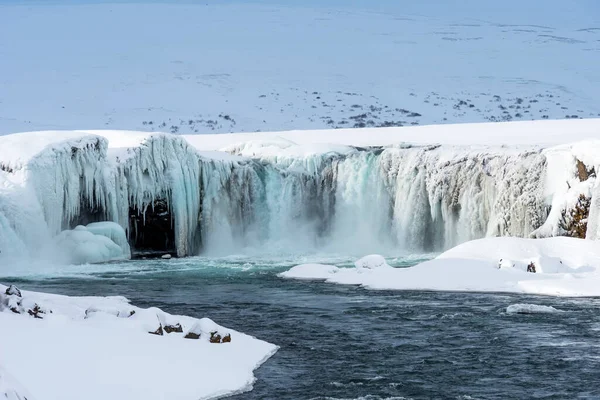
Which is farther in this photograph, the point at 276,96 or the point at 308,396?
the point at 276,96

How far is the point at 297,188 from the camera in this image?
3325 cm

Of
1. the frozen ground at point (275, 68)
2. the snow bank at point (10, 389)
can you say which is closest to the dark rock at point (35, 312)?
the snow bank at point (10, 389)

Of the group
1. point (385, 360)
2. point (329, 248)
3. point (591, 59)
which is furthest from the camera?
point (591, 59)

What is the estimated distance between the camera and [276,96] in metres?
75.8

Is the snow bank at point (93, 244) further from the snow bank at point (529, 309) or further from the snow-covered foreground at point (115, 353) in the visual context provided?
the snow bank at point (529, 309)

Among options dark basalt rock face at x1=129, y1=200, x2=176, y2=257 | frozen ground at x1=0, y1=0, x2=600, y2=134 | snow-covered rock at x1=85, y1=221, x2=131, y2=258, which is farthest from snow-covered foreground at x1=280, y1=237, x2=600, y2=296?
Result: frozen ground at x1=0, y1=0, x2=600, y2=134

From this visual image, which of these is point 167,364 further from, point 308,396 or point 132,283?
point 132,283

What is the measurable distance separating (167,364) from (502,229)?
17778mm

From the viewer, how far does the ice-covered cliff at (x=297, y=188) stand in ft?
87.8

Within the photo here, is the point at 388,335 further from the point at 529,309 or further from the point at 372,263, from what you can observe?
the point at 372,263

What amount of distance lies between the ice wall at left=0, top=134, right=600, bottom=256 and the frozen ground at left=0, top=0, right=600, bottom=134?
31.2 m

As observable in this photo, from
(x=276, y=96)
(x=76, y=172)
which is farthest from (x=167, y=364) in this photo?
(x=276, y=96)

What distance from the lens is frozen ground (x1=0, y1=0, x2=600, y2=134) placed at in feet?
231

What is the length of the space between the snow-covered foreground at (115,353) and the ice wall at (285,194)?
45.0 ft
